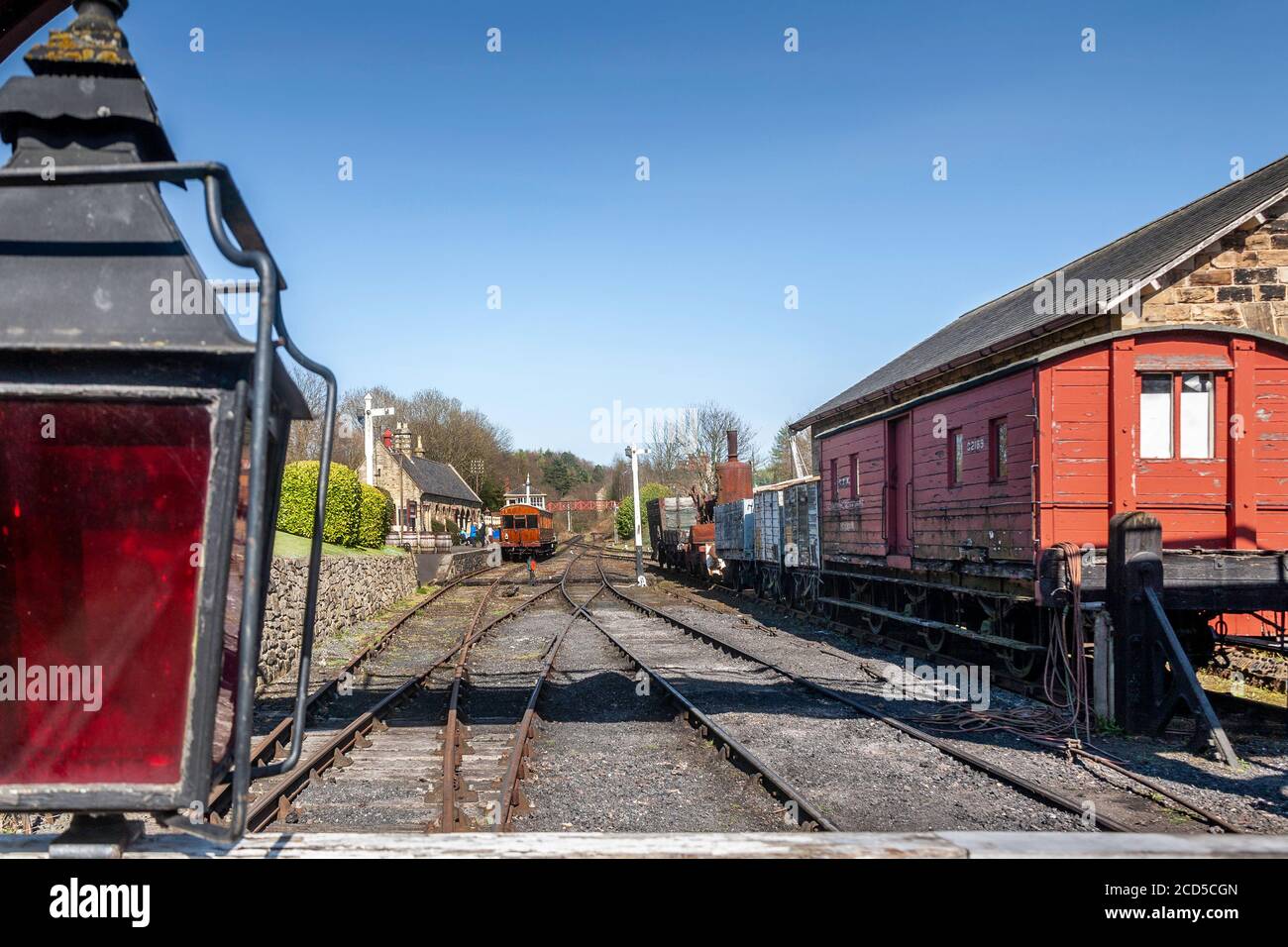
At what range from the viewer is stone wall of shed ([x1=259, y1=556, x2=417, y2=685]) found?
12461 mm

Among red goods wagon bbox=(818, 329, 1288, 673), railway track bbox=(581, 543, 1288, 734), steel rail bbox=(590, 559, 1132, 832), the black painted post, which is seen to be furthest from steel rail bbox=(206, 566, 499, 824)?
railway track bbox=(581, 543, 1288, 734)

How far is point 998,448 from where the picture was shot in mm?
12055

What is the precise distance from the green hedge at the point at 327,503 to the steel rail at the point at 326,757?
9175 millimetres

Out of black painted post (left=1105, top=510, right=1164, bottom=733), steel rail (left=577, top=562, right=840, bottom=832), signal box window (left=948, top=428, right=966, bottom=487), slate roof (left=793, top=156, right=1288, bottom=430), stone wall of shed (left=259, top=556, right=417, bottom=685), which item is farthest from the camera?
signal box window (left=948, top=428, right=966, bottom=487)

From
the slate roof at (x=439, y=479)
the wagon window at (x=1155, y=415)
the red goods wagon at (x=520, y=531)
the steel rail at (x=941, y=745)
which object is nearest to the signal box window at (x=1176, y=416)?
the wagon window at (x=1155, y=415)

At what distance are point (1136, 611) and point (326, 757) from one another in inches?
286

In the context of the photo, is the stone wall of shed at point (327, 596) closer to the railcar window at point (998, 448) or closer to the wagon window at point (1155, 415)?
the railcar window at point (998, 448)

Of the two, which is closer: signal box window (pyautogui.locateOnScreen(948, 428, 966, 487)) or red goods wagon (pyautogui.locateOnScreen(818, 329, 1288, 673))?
red goods wagon (pyautogui.locateOnScreen(818, 329, 1288, 673))

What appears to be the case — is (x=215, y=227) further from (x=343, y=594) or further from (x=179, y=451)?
(x=343, y=594)

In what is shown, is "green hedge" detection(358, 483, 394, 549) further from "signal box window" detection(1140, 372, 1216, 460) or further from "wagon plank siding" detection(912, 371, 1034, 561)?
"signal box window" detection(1140, 372, 1216, 460)

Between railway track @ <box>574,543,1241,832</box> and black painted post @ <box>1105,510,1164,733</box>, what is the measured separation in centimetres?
132

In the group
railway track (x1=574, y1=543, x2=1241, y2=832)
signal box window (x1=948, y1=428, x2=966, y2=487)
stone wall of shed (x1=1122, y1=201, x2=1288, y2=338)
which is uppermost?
stone wall of shed (x1=1122, y1=201, x2=1288, y2=338)

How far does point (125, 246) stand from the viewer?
5.37 feet
